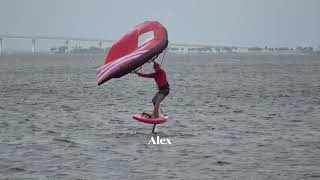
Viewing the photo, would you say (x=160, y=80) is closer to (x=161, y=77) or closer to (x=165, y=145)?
(x=161, y=77)

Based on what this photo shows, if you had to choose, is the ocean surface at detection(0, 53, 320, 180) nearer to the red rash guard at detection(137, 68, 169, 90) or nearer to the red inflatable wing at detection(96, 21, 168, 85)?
the red rash guard at detection(137, 68, 169, 90)

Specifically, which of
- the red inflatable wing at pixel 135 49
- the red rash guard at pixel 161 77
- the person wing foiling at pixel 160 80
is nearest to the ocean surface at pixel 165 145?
the person wing foiling at pixel 160 80

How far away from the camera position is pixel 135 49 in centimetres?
2469

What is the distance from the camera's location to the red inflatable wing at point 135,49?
77.7ft

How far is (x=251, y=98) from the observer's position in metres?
50.9

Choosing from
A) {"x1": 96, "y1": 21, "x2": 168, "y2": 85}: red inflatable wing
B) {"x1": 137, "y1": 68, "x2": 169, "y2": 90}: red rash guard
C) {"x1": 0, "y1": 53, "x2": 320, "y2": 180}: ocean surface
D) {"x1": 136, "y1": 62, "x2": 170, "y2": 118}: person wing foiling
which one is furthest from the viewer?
{"x1": 137, "y1": 68, "x2": 169, "y2": 90}: red rash guard

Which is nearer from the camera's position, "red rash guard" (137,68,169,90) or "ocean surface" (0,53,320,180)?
"ocean surface" (0,53,320,180)

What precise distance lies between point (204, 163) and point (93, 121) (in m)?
13.7

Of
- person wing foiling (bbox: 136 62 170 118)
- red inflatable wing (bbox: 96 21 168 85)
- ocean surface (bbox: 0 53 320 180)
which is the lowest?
ocean surface (bbox: 0 53 320 180)

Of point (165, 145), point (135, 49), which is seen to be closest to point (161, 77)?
point (135, 49)

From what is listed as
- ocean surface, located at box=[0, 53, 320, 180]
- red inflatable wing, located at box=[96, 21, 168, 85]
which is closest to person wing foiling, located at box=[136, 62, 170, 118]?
red inflatable wing, located at box=[96, 21, 168, 85]

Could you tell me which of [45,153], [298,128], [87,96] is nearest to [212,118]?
[298,128]

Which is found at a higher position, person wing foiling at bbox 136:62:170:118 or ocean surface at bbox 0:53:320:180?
person wing foiling at bbox 136:62:170:118

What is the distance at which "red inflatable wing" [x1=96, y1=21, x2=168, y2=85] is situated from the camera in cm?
2367
